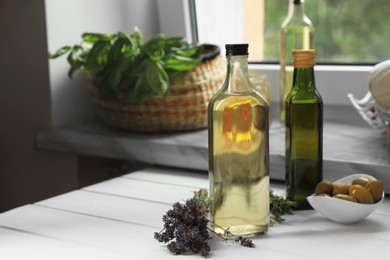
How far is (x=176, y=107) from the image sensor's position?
1428 mm

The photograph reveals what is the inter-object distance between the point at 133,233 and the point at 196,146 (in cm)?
37

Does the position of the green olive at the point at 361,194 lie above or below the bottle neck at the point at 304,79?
below

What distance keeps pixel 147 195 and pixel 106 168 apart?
17.1 inches

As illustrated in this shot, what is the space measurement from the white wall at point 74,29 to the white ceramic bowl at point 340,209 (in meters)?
0.74

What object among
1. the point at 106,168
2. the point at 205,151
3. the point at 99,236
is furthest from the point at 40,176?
the point at 99,236

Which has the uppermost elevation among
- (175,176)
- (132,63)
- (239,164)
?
(132,63)

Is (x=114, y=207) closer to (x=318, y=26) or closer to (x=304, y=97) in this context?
(x=304, y=97)

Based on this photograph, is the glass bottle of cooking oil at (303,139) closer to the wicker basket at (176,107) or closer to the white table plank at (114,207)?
the white table plank at (114,207)

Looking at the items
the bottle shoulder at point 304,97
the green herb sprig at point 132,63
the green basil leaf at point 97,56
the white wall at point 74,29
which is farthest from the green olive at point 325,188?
the white wall at point 74,29

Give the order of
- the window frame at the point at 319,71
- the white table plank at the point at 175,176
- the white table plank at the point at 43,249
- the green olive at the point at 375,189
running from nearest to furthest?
the white table plank at the point at 43,249, the green olive at the point at 375,189, the white table plank at the point at 175,176, the window frame at the point at 319,71

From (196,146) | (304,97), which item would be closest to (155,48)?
(196,146)

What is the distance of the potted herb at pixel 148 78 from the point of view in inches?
54.5

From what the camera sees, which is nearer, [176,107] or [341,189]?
[341,189]

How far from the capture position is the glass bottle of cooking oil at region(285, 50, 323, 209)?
1041 mm
